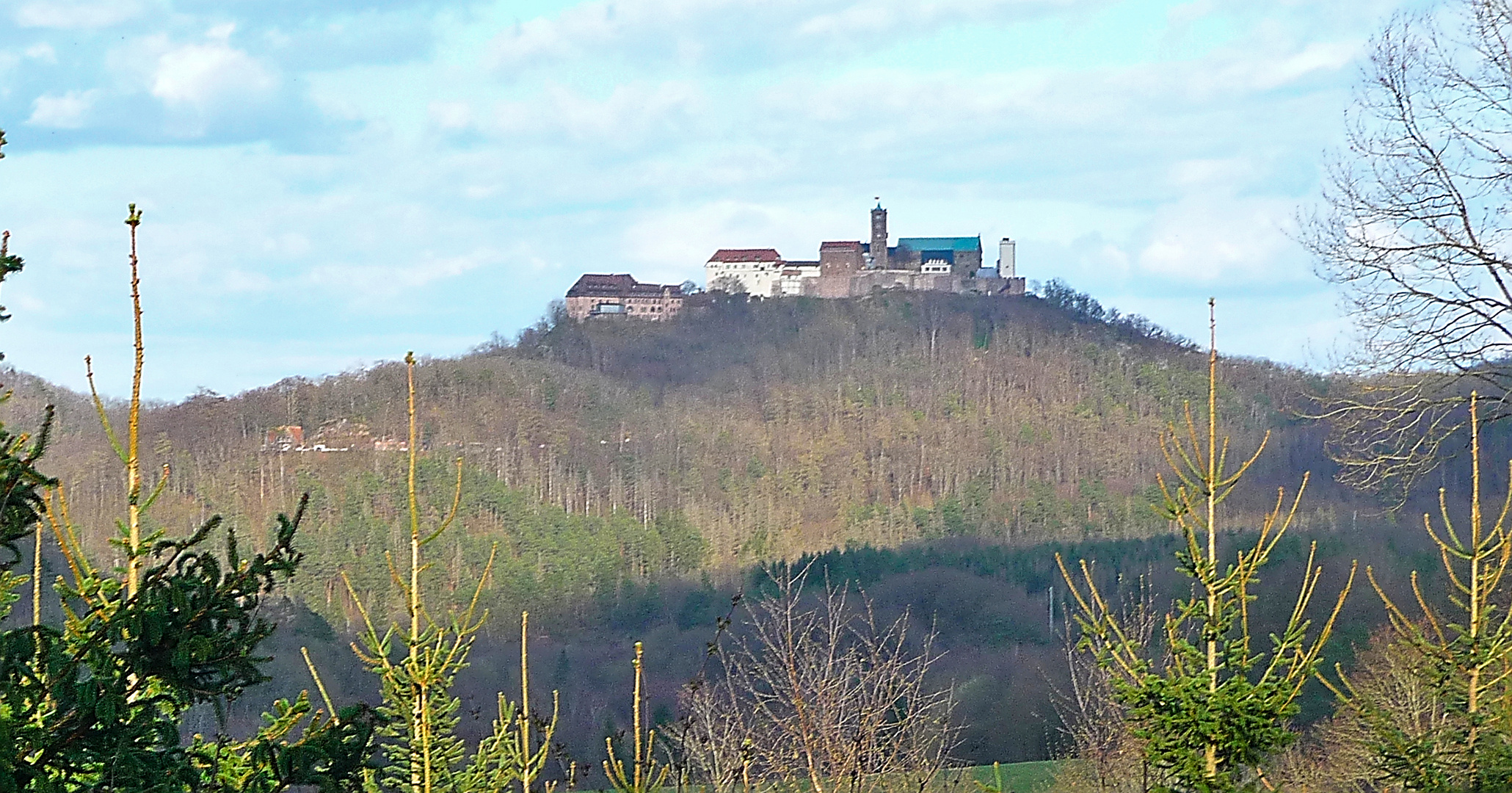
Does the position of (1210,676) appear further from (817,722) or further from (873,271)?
(873,271)

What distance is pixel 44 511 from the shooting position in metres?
5.13

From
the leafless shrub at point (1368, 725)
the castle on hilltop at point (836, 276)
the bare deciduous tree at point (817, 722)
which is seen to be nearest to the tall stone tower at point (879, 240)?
the castle on hilltop at point (836, 276)

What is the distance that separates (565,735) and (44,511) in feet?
168

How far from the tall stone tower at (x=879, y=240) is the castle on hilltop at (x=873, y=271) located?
0.24 ft

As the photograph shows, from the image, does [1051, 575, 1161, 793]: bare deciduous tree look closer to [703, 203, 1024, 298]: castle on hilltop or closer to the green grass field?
the green grass field

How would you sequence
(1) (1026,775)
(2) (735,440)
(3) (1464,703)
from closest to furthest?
(3) (1464,703) → (1) (1026,775) → (2) (735,440)

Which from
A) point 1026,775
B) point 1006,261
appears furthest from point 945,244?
point 1026,775

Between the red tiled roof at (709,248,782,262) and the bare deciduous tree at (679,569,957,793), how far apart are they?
87.6m

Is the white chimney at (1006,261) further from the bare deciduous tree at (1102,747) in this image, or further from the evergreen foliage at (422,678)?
the evergreen foliage at (422,678)

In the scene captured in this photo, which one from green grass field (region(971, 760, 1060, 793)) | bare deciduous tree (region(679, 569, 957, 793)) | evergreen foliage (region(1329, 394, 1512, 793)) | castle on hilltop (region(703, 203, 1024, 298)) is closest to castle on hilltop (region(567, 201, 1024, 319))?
castle on hilltop (region(703, 203, 1024, 298))

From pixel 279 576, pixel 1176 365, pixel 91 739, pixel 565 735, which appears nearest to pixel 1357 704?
pixel 279 576

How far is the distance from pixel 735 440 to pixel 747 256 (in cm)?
3245

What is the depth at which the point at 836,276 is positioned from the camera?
465ft

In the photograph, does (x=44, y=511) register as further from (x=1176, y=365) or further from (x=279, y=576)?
(x=1176, y=365)
